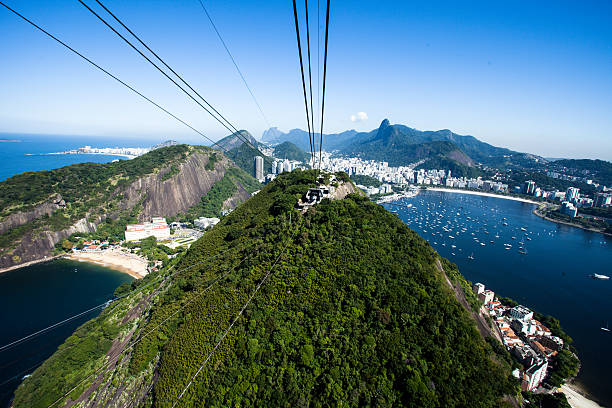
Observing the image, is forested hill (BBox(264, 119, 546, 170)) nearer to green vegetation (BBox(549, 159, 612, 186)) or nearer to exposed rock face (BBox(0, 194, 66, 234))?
green vegetation (BBox(549, 159, 612, 186))

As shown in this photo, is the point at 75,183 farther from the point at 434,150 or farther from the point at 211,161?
the point at 434,150

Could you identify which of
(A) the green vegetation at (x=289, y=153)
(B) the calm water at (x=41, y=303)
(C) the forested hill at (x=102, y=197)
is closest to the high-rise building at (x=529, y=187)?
(A) the green vegetation at (x=289, y=153)

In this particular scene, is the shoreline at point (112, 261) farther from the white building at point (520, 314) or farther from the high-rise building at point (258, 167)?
the high-rise building at point (258, 167)

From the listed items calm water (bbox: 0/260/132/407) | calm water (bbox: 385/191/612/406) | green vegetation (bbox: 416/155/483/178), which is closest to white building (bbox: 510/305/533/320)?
calm water (bbox: 385/191/612/406)

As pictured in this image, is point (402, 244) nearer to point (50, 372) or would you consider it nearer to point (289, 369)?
point (289, 369)

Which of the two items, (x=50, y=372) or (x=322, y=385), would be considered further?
(x=50, y=372)

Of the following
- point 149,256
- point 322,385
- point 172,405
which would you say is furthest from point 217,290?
point 149,256
